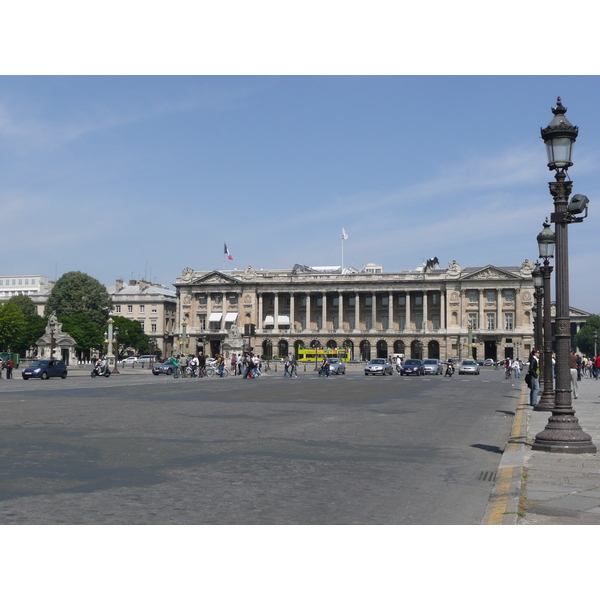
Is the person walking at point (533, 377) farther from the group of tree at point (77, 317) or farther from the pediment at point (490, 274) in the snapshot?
the pediment at point (490, 274)

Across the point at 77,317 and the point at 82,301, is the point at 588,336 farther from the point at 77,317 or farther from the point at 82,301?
the point at 77,317

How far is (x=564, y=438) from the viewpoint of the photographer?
11.3m

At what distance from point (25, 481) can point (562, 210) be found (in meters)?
9.14

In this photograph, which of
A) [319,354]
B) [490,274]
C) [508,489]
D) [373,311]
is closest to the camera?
[508,489]

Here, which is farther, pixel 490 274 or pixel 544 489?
pixel 490 274

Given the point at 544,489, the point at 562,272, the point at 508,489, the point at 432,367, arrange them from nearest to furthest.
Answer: the point at 544,489 → the point at 508,489 → the point at 562,272 → the point at 432,367

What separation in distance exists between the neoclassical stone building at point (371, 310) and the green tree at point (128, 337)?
8792 mm

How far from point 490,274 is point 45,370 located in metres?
88.4

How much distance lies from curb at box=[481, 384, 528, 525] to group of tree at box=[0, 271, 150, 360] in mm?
91187

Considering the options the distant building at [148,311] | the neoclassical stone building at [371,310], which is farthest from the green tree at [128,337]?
the distant building at [148,311]

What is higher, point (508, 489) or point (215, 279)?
point (215, 279)

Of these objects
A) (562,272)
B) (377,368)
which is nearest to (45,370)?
(377,368)

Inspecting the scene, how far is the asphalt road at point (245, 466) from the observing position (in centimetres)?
724

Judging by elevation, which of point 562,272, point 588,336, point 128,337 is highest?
point 562,272
